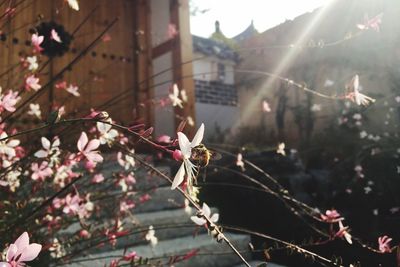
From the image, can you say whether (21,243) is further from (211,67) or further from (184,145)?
(211,67)

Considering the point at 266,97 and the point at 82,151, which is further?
the point at 266,97

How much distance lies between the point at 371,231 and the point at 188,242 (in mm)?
1570

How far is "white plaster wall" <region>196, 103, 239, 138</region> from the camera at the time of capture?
9.59 meters

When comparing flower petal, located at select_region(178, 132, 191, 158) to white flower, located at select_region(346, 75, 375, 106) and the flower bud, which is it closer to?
the flower bud

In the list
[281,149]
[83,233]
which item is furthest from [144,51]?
[83,233]

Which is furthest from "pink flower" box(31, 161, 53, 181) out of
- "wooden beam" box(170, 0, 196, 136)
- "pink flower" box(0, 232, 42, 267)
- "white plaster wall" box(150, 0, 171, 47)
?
"white plaster wall" box(150, 0, 171, 47)

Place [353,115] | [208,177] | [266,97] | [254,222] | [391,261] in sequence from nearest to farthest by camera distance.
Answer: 1. [391,261]
2. [254,222]
3. [208,177]
4. [353,115]
5. [266,97]

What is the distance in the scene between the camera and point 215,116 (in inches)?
393

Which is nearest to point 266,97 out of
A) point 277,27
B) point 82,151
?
point 277,27

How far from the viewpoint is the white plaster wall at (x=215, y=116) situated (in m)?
9.59

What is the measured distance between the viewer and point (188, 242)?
113 inches

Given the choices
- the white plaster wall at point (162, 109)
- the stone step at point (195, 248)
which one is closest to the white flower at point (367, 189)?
the stone step at point (195, 248)

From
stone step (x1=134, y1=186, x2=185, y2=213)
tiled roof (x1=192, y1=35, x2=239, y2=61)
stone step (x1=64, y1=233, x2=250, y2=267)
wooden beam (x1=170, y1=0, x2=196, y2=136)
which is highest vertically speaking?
tiled roof (x1=192, y1=35, x2=239, y2=61)

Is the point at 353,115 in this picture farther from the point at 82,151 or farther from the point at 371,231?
the point at 82,151
